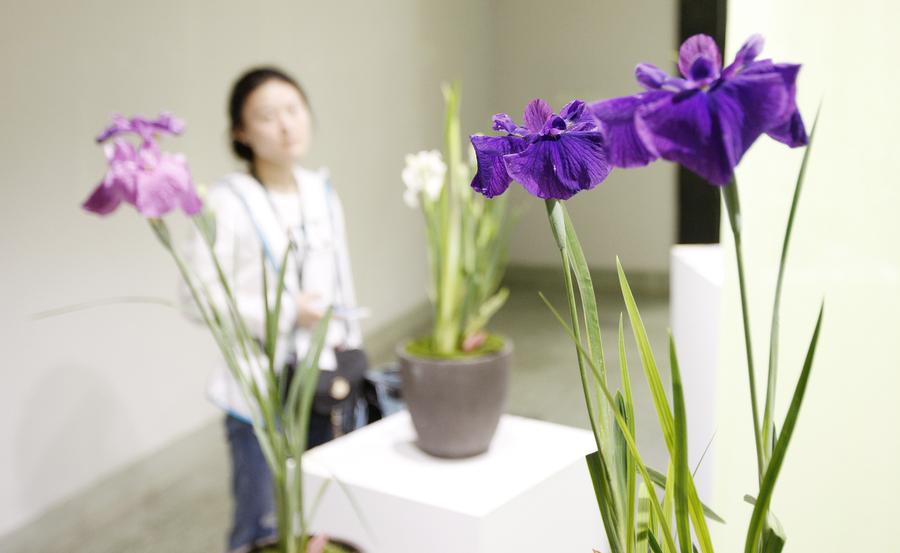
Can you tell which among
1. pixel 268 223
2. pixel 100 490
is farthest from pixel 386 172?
pixel 268 223

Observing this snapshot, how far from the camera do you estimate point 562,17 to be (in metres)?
5.14

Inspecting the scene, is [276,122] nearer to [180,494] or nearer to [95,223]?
[95,223]

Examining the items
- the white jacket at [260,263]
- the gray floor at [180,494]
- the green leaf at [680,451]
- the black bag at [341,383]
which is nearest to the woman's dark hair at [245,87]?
the white jacket at [260,263]

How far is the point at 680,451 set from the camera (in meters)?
0.52

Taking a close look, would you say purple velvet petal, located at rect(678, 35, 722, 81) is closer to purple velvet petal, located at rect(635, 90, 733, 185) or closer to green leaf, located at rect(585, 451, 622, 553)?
purple velvet petal, located at rect(635, 90, 733, 185)

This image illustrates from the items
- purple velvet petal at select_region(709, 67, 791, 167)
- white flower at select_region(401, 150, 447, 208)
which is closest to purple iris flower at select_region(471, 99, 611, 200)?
purple velvet petal at select_region(709, 67, 791, 167)

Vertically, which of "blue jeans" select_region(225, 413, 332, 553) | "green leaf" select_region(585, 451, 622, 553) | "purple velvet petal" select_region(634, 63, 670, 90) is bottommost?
"blue jeans" select_region(225, 413, 332, 553)

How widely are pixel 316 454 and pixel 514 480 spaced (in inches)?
14.0

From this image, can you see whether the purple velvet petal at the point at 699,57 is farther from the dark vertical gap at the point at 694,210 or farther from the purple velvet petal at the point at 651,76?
the dark vertical gap at the point at 694,210

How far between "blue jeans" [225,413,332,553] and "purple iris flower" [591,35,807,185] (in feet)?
4.80

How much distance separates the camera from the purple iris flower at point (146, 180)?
0.97 meters

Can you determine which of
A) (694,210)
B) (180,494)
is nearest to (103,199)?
(180,494)

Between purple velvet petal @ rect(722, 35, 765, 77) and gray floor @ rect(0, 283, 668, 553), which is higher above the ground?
purple velvet petal @ rect(722, 35, 765, 77)

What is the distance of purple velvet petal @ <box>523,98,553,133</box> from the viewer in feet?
1.72
